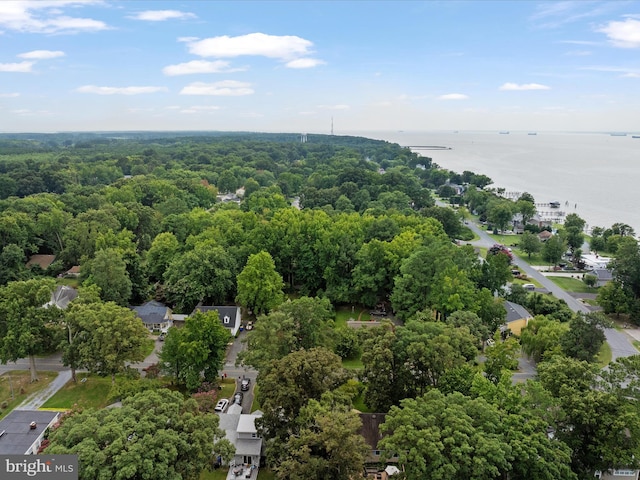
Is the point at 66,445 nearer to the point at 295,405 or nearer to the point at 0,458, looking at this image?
the point at 0,458

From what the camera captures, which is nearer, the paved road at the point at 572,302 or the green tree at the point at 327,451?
the green tree at the point at 327,451

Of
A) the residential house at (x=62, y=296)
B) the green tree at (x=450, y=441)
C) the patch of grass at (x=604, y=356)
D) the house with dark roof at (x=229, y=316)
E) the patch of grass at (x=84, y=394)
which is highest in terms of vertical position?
the green tree at (x=450, y=441)

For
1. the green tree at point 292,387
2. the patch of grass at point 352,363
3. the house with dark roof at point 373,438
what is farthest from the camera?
the patch of grass at point 352,363

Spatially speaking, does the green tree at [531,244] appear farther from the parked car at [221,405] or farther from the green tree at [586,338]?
the parked car at [221,405]

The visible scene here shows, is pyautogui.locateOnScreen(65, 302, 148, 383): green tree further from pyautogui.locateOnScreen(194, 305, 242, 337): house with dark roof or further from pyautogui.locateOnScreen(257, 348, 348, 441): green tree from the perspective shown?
pyautogui.locateOnScreen(257, 348, 348, 441): green tree

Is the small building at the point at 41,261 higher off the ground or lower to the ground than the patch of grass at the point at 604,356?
higher

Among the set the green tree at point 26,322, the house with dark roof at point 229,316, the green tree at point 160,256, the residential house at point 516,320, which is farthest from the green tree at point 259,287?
the residential house at point 516,320
